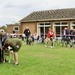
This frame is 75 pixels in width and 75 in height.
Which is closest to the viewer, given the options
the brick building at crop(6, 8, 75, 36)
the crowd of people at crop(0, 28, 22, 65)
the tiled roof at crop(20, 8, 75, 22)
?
the crowd of people at crop(0, 28, 22, 65)

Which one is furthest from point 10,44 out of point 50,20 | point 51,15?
point 51,15

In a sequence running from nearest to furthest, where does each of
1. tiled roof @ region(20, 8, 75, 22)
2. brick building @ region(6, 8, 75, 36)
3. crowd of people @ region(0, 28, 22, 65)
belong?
crowd of people @ region(0, 28, 22, 65), brick building @ region(6, 8, 75, 36), tiled roof @ region(20, 8, 75, 22)

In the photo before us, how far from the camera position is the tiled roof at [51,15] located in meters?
40.4

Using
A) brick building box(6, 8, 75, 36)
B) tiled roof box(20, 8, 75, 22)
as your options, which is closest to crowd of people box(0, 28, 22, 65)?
brick building box(6, 8, 75, 36)

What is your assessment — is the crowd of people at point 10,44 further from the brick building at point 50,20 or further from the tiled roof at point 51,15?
the tiled roof at point 51,15

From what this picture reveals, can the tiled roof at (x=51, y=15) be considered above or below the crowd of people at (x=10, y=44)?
above

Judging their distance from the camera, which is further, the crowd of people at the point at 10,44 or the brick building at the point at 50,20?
the brick building at the point at 50,20

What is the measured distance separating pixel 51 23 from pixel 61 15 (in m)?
1.98

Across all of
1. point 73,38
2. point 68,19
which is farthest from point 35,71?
point 68,19

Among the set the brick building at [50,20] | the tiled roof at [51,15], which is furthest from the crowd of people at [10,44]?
the tiled roof at [51,15]

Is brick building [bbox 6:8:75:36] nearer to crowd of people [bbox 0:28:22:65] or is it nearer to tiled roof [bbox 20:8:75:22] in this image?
tiled roof [bbox 20:8:75:22]

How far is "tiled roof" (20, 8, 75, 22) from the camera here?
132 feet

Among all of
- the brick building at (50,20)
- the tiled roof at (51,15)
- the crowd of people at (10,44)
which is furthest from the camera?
the tiled roof at (51,15)

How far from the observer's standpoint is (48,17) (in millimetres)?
42188
